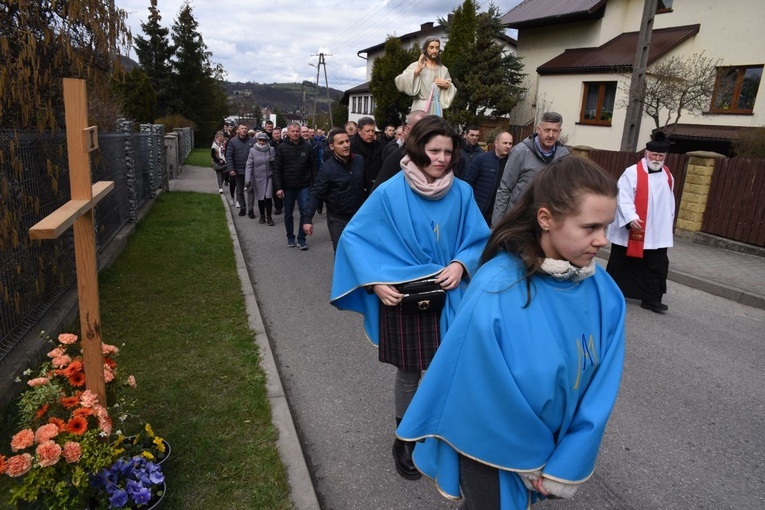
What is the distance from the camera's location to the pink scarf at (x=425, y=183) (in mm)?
2822

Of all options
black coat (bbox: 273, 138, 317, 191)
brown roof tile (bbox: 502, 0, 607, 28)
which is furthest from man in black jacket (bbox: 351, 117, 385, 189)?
brown roof tile (bbox: 502, 0, 607, 28)

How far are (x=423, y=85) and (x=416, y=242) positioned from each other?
11.6 ft

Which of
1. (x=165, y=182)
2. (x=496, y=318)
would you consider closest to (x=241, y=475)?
(x=496, y=318)

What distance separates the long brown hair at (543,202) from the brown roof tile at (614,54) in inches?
844

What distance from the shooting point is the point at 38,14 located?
4.52 meters

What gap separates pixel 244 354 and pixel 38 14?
321 centimetres

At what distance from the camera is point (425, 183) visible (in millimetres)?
2832

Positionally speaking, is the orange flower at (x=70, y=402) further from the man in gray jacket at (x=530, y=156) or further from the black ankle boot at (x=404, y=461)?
the man in gray jacket at (x=530, y=156)

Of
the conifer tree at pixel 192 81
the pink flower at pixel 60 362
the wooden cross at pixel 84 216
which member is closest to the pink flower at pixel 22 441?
→ the wooden cross at pixel 84 216

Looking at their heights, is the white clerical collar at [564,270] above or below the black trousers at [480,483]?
above

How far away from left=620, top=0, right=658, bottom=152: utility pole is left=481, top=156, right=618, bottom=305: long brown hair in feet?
46.8

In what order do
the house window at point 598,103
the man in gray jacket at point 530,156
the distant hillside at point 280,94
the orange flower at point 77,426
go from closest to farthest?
1. the orange flower at point 77,426
2. the man in gray jacket at point 530,156
3. the house window at point 598,103
4. the distant hillside at point 280,94

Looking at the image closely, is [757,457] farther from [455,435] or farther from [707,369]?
[455,435]

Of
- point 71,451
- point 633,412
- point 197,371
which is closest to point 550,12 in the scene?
point 633,412
